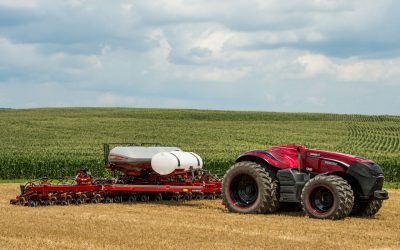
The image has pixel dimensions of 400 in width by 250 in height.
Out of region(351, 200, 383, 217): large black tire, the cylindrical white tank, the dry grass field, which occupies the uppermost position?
the cylindrical white tank

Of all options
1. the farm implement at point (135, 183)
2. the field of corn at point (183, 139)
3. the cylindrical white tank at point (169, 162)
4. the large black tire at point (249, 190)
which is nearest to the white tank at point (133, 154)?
the farm implement at point (135, 183)

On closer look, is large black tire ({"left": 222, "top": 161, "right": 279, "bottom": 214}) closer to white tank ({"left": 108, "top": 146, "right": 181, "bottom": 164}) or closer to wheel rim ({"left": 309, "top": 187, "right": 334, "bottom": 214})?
wheel rim ({"left": 309, "top": 187, "right": 334, "bottom": 214})

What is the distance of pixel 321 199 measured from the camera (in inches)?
555

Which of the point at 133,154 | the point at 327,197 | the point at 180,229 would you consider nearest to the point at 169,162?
the point at 133,154

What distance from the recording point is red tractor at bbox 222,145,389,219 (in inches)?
546

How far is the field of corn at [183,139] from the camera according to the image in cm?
3209

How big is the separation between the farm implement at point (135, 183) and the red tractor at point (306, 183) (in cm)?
124

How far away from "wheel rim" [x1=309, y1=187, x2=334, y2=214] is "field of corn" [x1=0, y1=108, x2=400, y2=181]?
1852 centimetres

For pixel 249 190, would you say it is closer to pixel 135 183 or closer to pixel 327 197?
pixel 327 197

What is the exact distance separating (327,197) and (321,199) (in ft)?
0.43

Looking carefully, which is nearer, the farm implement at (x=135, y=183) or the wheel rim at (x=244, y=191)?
the wheel rim at (x=244, y=191)

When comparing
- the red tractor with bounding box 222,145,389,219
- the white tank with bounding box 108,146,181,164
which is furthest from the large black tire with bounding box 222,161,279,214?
the white tank with bounding box 108,146,181,164

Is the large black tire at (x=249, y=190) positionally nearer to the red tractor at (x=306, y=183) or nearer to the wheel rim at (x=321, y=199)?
the red tractor at (x=306, y=183)

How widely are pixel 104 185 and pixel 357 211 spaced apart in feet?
19.9
